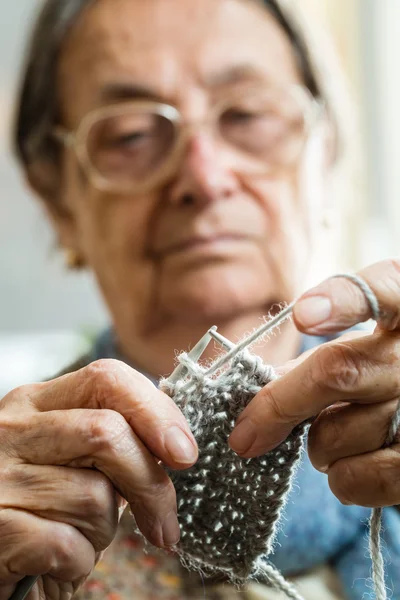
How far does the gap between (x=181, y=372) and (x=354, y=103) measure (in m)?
1.00

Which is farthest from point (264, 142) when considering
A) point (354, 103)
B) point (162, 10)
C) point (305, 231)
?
point (354, 103)

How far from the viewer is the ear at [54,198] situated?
110 cm

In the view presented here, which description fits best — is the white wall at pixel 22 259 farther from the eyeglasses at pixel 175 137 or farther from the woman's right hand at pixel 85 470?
the woman's right hand at pixel 85 470

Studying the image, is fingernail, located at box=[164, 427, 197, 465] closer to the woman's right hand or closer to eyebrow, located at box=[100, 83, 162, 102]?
the woman's right hand

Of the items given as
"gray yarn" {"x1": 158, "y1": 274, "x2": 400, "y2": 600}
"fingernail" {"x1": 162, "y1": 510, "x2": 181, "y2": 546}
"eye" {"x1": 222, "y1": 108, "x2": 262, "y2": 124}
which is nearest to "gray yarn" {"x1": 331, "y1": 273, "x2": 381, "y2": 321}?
"gray yarn" {"x1": 158, "y1": 274, "x2": 400, "y2": 600}

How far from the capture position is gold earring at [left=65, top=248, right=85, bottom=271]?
1133 millimetres

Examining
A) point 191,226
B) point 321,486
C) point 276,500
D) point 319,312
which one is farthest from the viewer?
point 191,226

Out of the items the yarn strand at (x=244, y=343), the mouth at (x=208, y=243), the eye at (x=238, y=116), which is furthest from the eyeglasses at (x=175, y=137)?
the yarn strand at (x=244, y=343)

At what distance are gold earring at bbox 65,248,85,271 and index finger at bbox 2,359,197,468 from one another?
2.19 ft

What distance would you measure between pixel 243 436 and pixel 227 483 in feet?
0.29

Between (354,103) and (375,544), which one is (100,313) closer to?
(354,103)

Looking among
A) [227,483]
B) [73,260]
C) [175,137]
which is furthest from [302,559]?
[73,260]

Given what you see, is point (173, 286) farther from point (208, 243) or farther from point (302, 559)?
point (302, 559)

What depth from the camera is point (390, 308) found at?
1.38 ft
